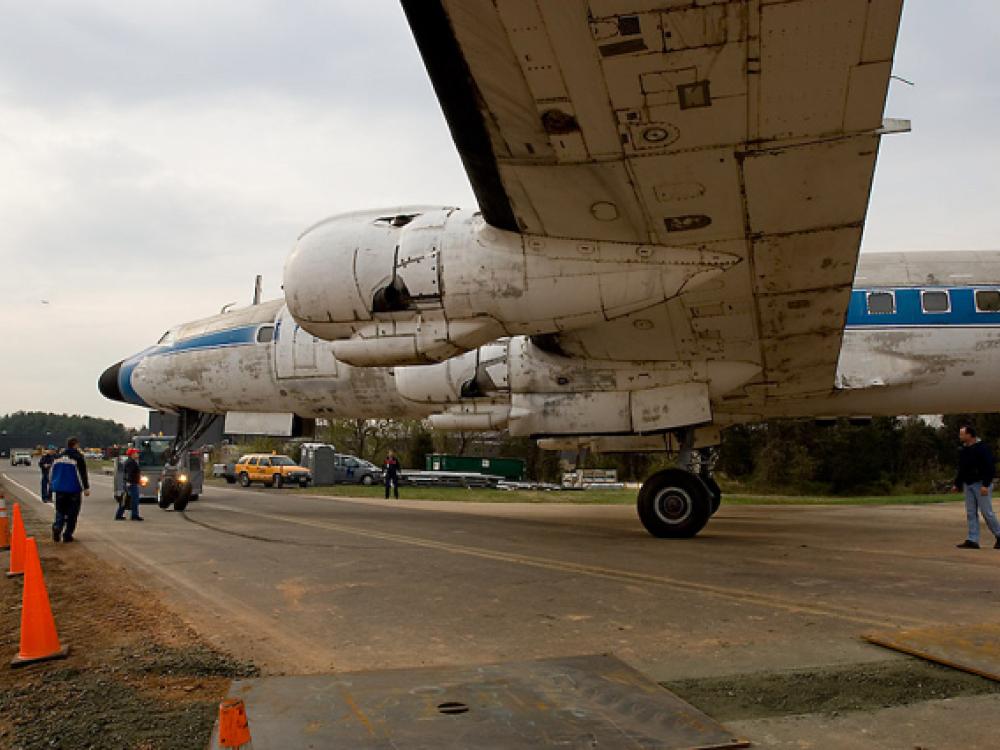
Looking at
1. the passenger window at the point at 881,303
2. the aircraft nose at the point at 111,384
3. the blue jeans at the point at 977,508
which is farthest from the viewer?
the aircraft nose at the point at 111,384

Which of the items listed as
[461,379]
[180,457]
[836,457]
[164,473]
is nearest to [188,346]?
[180,457]

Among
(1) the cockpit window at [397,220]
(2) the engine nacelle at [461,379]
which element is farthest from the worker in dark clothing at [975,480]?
(1) the cockpit window at [397,220]

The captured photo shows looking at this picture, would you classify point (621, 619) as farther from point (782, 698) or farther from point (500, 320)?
point (500, 320)

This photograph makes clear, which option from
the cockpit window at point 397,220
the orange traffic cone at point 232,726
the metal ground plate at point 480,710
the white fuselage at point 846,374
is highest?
the cockpit window at point 397,220

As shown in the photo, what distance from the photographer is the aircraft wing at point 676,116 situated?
4352mm

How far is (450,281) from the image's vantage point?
26.9 feet

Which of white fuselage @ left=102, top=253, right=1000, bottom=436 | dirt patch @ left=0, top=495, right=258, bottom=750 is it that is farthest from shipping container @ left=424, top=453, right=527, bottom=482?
dirt patch @ left=0, top=495, right=258, bottom=750

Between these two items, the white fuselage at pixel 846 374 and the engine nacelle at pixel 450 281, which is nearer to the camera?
the engine nacelle at pixel 450 281

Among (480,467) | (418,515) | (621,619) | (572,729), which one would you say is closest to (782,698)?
(572,729)

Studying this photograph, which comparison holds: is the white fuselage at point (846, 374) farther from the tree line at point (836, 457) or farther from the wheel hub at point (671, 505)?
the tree line at point (836, 457)

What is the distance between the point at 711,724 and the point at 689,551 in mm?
6411

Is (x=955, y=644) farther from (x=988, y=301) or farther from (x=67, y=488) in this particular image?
(x=67, y=488)

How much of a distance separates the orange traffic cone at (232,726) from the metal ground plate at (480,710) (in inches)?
17.6

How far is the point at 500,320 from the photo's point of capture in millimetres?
8211
